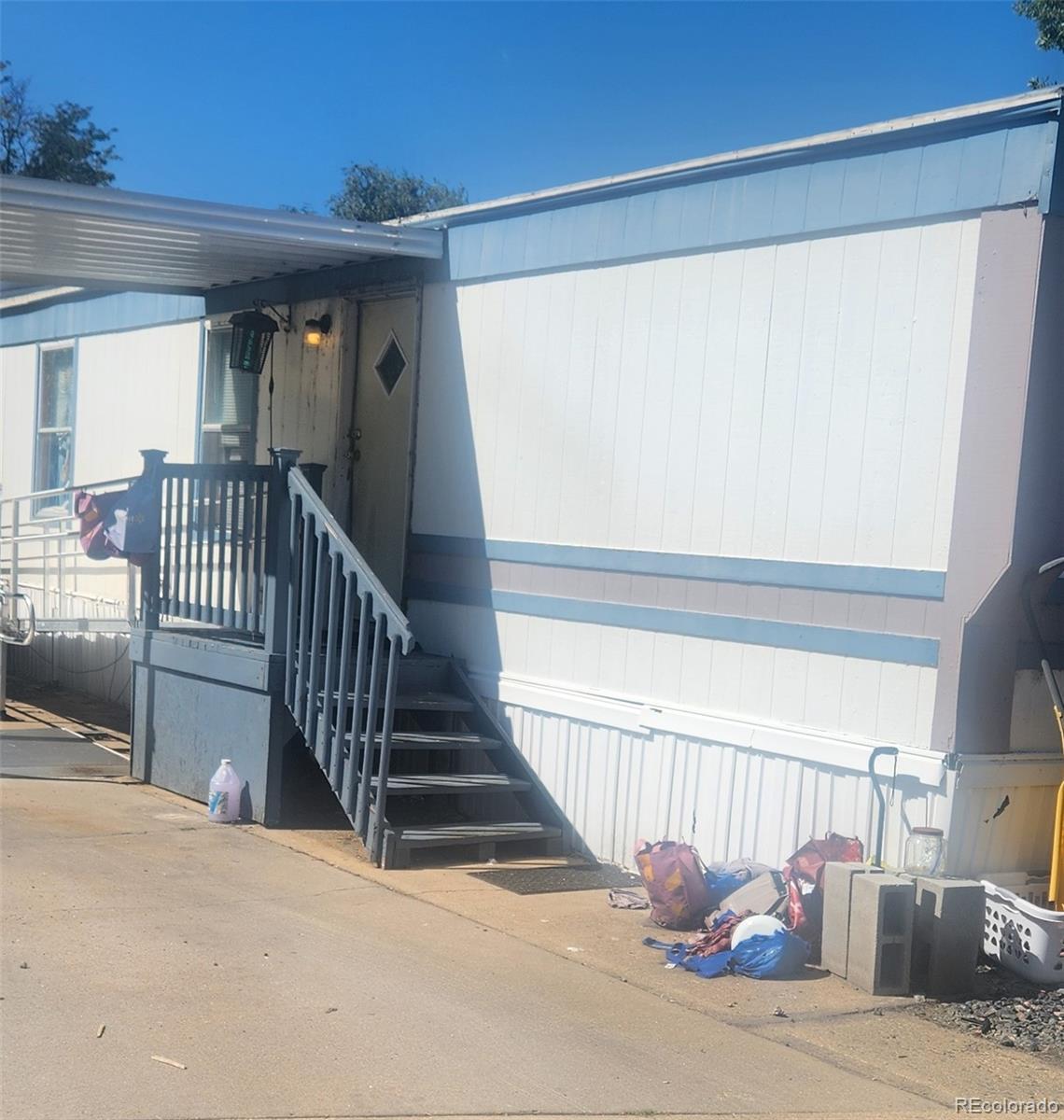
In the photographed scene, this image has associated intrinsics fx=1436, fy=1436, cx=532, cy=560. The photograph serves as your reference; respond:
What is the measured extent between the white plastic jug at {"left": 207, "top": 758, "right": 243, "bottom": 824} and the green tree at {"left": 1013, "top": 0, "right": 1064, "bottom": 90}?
48.0 ft

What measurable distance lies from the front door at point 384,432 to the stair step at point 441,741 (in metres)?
1.38

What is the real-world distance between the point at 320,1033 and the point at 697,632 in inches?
127

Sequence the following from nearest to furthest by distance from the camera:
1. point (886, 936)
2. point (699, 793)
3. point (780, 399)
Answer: point (886, 936) < point (780, 399) < point (699, 793)

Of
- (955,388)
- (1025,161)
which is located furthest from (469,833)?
(1025,161)

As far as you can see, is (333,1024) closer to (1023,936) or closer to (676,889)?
(676,889)

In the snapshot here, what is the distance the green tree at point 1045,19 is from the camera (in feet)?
59.2

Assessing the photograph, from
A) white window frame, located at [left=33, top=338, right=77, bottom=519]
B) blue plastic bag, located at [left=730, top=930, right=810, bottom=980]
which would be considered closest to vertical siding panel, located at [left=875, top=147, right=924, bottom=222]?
blue plastic bag, located at [left=730, top=930, right=810, bottom=980]

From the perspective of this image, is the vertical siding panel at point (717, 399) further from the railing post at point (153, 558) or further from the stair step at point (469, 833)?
the railing post at point (153, 558)

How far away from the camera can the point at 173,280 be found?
10.6 m

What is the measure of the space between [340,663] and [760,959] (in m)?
2.86

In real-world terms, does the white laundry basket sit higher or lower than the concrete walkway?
higher

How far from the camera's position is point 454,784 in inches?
302

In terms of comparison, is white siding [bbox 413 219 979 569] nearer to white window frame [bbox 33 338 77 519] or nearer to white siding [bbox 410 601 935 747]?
white siding [bbox 410 601 935 747]

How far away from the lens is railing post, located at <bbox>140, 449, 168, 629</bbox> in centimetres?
884
